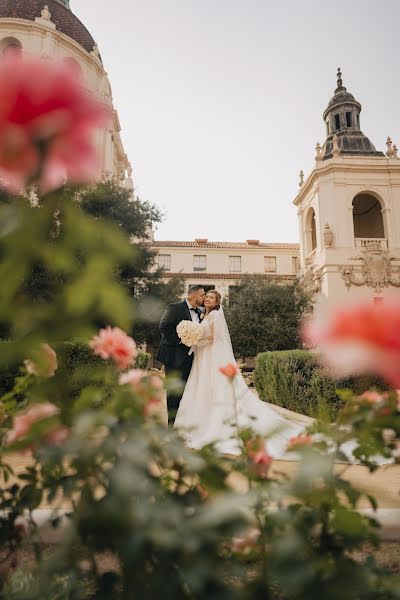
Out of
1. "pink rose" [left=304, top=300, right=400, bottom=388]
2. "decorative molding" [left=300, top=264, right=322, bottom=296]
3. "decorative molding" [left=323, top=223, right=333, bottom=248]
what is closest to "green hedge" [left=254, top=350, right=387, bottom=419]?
"pink rose" [left=304, top=300, right=400, bottom=388]

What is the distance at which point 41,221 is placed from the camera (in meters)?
0.62

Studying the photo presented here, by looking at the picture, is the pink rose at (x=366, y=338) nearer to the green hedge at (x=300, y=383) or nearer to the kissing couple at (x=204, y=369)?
the kissing couple at (x=204, y=369)

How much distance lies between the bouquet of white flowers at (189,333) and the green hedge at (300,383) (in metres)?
2.23

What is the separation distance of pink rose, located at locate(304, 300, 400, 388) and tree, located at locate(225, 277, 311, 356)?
19667mm

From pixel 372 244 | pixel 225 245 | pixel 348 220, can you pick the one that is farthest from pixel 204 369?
pixel 225 245

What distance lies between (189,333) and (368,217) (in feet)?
92.3

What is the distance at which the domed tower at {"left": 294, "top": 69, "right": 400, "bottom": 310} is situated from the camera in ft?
77.3

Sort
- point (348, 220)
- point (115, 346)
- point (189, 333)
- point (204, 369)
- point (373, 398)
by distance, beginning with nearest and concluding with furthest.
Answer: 1. point (373, 398)
2. point (115, 346)
3. point (189, 333)
4. point (204, 369)
5. point (348, 220)

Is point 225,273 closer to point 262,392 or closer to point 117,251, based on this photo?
point 262,392

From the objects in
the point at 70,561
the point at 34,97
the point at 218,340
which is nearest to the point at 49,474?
the point at 70,561

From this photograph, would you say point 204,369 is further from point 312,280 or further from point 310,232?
point 310,232

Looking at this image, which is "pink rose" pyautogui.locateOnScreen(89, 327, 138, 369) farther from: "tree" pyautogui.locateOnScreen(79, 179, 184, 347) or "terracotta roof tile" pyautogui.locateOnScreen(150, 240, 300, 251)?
"terracotta roof tile" pyautogui.locateOnScreen(150, 240, 300, 251)

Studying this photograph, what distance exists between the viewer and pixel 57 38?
72.4ft

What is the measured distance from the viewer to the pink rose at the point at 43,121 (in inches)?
22.8
